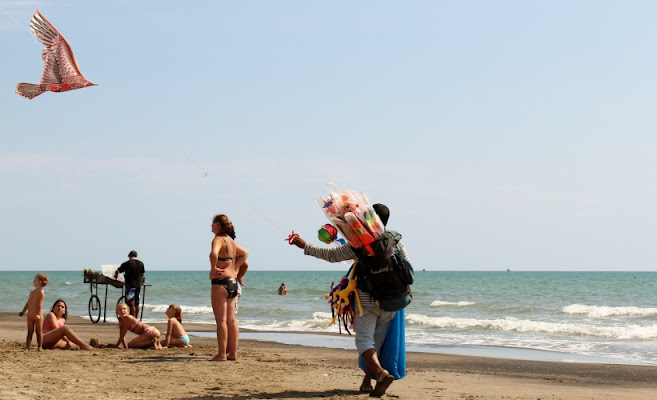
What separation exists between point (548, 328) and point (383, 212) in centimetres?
1484

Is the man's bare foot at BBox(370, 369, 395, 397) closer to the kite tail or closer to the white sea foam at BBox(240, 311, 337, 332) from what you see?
the kite tail

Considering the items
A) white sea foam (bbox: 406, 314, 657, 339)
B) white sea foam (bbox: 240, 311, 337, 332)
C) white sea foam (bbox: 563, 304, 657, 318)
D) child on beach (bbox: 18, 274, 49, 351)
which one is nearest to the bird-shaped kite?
child on beach (bbox: 18, 274, 49, 351)

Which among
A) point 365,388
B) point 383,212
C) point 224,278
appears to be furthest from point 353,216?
point 224,278

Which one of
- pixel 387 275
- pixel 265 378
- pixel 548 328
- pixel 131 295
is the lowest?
pixel 548 328

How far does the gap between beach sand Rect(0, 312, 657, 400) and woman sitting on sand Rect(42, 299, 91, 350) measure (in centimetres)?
30

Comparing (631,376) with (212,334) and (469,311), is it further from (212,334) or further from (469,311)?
(469,311)

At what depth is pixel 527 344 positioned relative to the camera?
1536 centimetres

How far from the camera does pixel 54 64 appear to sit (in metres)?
9.11

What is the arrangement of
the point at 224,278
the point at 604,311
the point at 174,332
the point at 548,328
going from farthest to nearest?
the point at 604,311 < the point at 548,328 < the point at 174,332 < the point at 224,278

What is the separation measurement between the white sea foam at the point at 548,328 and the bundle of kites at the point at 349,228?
505 inches

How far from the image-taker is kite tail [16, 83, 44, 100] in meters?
8.91

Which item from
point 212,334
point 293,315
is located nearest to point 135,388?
point 212,334

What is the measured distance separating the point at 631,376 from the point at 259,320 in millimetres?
14539

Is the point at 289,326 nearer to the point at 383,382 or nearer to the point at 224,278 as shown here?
the point at 224,278
